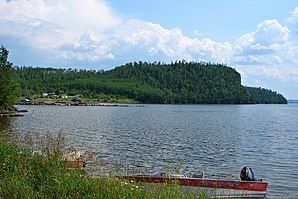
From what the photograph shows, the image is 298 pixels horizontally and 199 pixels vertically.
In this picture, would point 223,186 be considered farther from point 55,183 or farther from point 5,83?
point 5,83

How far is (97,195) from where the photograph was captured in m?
10.8

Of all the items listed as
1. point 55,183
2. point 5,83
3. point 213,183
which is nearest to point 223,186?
point 213,183

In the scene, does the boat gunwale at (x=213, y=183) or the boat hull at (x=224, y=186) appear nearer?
the boat gunwale at (x=213, y=183)

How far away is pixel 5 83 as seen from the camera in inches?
3317

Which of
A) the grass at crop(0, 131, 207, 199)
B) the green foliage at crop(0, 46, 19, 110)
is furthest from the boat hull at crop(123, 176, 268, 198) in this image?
the green foliage at crop(0, 46, 19, 110)

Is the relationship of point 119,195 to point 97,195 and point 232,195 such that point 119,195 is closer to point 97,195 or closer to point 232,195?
point 97,195

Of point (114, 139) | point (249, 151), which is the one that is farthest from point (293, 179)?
point (114, 139)

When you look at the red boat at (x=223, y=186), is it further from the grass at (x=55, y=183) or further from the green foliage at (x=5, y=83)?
the green foliage at (x=5, y=83)

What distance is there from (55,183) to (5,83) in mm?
78304

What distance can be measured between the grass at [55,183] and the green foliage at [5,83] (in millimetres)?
73748

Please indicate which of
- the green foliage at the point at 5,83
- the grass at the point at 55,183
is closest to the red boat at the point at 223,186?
the grass at the point at 55,183

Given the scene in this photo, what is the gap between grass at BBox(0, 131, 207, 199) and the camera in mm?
11180

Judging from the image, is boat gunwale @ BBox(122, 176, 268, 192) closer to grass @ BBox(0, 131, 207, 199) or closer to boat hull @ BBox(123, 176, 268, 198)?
boat hull @ BBox(123, 176, 268, 198)

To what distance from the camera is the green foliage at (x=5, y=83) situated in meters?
83.8
